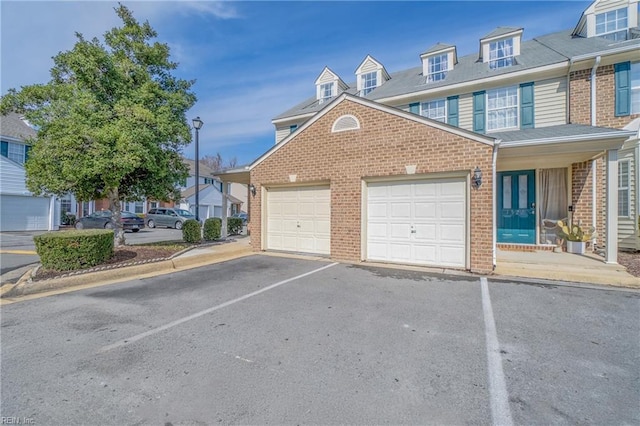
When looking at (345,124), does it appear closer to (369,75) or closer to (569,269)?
(569,269)

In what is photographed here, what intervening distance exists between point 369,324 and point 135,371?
2774mm

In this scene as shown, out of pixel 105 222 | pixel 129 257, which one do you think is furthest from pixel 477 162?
pixel 105 222

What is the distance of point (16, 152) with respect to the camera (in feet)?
62.6

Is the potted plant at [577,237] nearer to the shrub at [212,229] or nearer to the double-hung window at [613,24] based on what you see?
the double-hung window at [613,24]

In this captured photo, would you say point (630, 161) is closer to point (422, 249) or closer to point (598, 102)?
point (598, 102)

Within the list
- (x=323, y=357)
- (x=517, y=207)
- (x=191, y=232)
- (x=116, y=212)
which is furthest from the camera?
(x=191, y=232)

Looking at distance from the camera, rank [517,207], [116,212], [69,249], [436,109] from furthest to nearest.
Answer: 1. [436,109]
2. [517,207]
3. [116,212]
4. [69,249]

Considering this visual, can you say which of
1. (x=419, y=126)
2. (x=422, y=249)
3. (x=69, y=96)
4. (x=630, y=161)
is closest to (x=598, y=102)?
(x=630, y=161)

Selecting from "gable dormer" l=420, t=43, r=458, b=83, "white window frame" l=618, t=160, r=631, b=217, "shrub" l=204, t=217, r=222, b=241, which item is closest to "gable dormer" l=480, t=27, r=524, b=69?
"gable dormer" l=420, t=43, r=458, b=83

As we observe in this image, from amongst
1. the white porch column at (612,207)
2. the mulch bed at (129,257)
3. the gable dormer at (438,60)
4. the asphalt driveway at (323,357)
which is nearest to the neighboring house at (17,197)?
the mulch bed at (129,257)

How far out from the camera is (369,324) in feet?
13.2

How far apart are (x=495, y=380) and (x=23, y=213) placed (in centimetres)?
2561

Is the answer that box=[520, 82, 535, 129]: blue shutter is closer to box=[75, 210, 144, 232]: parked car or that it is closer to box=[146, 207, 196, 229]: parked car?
box=[75, 210, 144, 232]: parked car

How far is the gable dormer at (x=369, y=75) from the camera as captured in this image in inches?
583
